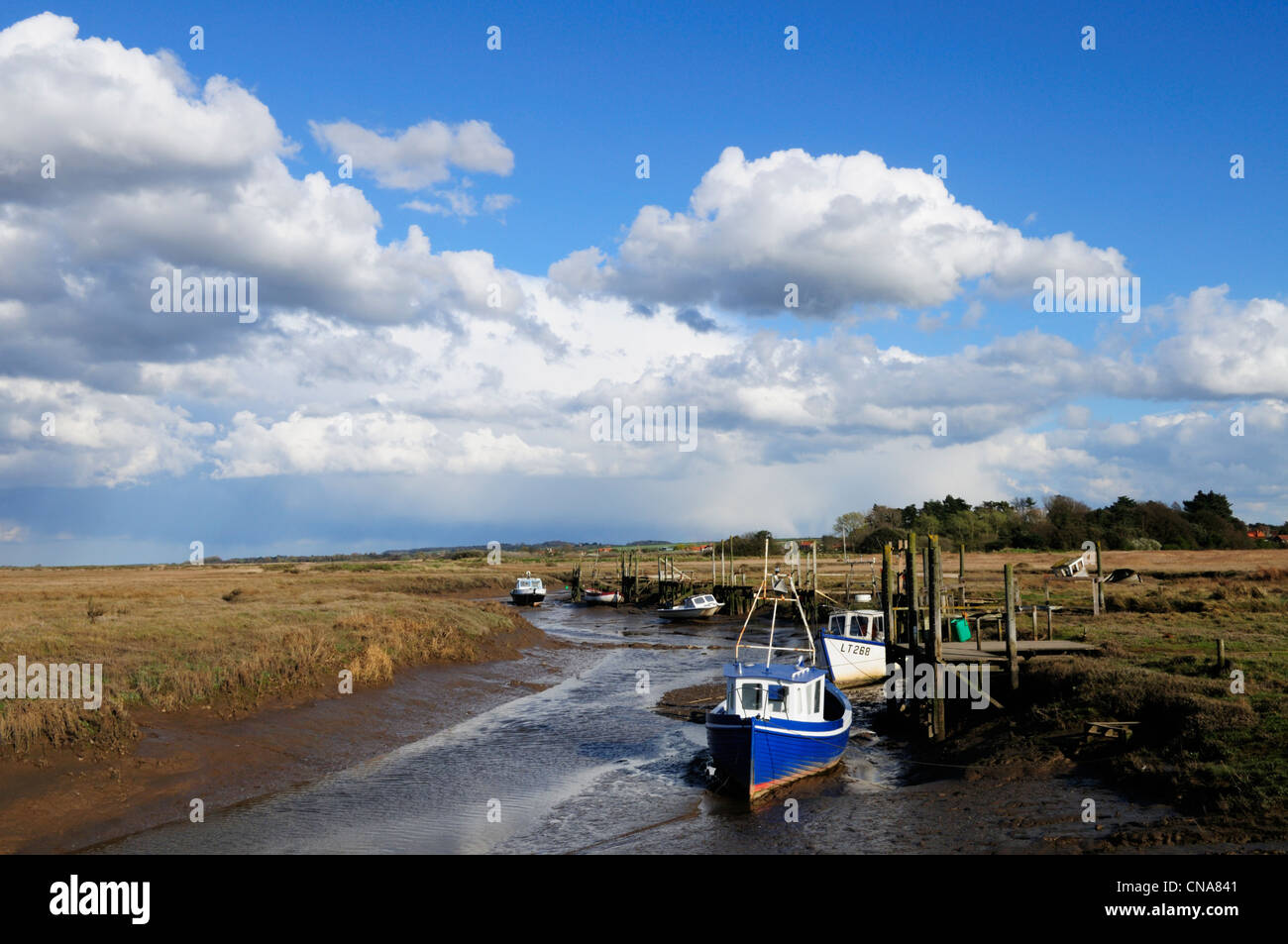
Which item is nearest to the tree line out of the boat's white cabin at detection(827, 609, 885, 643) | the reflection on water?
the boat's white cabin at detection(827, 609, 885, 643)

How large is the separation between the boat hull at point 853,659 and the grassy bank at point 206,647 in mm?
14826

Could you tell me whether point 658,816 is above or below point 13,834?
below

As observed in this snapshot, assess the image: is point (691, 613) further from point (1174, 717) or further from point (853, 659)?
point (1174, 717)

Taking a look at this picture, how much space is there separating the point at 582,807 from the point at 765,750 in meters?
4.10

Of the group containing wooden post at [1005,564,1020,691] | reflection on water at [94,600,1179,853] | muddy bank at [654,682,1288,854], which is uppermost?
wooden post at [1005,564,1020,691]

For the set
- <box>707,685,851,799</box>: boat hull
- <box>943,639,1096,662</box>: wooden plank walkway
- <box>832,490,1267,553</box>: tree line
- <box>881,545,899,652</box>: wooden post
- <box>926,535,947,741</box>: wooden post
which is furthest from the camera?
<box>832,490,1267,553</box>: tree line

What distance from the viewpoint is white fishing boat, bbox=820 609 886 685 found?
99.8ft

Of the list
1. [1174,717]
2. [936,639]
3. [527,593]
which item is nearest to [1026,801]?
[1174,717]

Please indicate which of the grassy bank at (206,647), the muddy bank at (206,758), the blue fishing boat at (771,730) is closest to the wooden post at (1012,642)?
the blue fishing boat at (771,730)

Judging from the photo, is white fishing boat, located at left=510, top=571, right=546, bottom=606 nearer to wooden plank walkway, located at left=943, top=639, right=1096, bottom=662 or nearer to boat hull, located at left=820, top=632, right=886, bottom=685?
boat hull, located at left=820, top=632, right=886, bottom=685

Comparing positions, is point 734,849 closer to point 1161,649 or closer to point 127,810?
point 127,810
